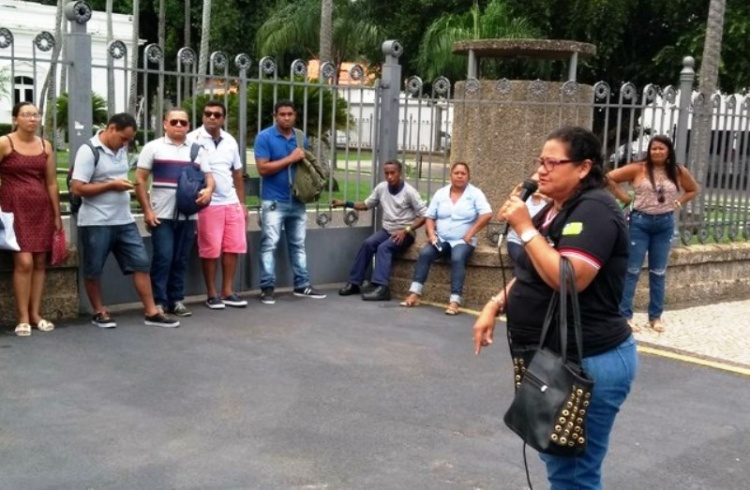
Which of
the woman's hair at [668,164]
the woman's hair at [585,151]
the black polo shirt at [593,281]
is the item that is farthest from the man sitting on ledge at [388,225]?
the woman's hair at [585,151]

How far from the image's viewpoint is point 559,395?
9.77 ft

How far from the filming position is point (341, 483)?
13.8 ft

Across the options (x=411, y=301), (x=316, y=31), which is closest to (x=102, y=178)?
(x=411, y=301)

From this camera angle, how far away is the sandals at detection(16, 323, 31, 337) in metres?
6.61

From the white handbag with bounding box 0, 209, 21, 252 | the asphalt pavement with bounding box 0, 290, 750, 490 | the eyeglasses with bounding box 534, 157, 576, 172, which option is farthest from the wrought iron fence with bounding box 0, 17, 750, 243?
the eyeglasses with bounding box 534, 157, 576, 172

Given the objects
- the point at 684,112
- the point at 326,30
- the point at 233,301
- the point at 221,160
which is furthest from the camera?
the point at 326,30

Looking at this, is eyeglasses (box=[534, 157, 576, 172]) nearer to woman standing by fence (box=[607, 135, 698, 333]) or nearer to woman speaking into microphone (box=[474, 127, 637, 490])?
woman speaking into microphone (box=[474, 127, 637, 490])

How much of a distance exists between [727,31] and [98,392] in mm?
18653

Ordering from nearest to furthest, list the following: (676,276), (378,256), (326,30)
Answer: (378,256) → (676,276) → (326,30)

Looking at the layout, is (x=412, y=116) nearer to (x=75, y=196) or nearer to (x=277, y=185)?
(x=277, y=185)

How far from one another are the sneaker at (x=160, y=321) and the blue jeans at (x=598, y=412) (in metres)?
4.48

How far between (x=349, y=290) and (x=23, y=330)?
318cm

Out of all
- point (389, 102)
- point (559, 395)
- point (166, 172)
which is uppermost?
point (389, 102)

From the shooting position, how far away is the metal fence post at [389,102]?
9.13 m
